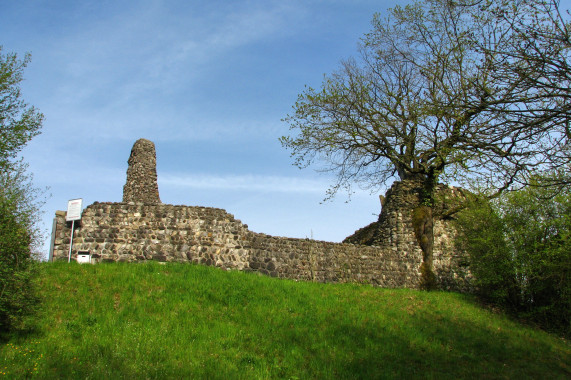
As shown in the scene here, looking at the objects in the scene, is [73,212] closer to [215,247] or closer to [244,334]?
[215,247]

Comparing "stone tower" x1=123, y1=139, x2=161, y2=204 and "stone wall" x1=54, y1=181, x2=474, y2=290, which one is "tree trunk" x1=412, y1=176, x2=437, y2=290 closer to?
"stone wall" x1=54, y1=181, x2=474, y2=290

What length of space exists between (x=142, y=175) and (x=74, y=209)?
8.78m

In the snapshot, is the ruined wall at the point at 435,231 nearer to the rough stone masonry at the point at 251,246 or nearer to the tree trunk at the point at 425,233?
the rough stone masonry at the point at 251,246

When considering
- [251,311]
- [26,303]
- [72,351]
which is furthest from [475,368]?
[26,303]

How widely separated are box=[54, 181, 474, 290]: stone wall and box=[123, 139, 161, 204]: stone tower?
309 inches

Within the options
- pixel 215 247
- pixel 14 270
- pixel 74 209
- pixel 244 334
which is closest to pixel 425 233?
pixel 215 247

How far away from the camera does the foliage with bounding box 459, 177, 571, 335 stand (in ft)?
59.4

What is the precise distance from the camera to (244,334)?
12234 millimetres

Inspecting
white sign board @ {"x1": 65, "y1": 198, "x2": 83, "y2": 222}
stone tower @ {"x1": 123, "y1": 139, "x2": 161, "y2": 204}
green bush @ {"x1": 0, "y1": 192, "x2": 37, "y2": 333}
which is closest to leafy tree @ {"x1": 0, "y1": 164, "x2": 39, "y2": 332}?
green bush @ {"x1": 0, "y1": 192, "x2": 37, "y2": 333}

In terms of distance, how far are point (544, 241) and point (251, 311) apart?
A: 1189 cm

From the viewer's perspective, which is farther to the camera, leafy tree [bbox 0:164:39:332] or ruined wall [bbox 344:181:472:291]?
ruined wall [bbox 344:181:472:291]

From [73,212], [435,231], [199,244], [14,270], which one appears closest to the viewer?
[14,270]

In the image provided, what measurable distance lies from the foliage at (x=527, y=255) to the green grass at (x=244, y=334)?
166 cm

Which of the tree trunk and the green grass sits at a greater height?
the tree trunk
